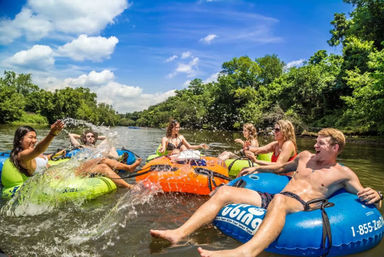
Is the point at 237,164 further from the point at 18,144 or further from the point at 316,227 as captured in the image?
the point at 18,144

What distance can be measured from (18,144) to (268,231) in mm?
3745

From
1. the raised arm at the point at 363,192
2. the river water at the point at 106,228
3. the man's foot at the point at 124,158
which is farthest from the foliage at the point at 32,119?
the raised arm at the point at 363,192

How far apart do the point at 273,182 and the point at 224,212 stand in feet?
4.36

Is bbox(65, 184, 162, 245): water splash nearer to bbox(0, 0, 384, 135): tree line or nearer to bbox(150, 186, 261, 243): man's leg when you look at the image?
bbox(150, 186, 261, 243): man's leg

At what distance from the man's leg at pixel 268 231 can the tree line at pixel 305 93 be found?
14394 millimetres

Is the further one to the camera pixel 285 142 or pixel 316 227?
pixel 285 142

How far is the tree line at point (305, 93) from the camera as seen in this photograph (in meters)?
18.4

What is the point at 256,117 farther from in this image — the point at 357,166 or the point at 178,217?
the point at 178,217

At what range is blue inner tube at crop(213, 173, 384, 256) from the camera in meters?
2.79

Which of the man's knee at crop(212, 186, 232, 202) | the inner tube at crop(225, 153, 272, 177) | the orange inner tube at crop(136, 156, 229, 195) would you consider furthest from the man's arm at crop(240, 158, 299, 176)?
the inner tube at crop(225, 153, 272, 177)

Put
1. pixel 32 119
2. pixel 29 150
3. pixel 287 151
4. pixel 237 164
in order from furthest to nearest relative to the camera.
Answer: pixel 32 119
pixel 237 164
pixel 287 151
pixel 29 150

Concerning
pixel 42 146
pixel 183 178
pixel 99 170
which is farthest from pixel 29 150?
pixel 183 178

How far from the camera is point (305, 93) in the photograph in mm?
28484

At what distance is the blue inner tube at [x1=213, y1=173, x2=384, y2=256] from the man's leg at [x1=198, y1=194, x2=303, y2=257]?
14 cm
